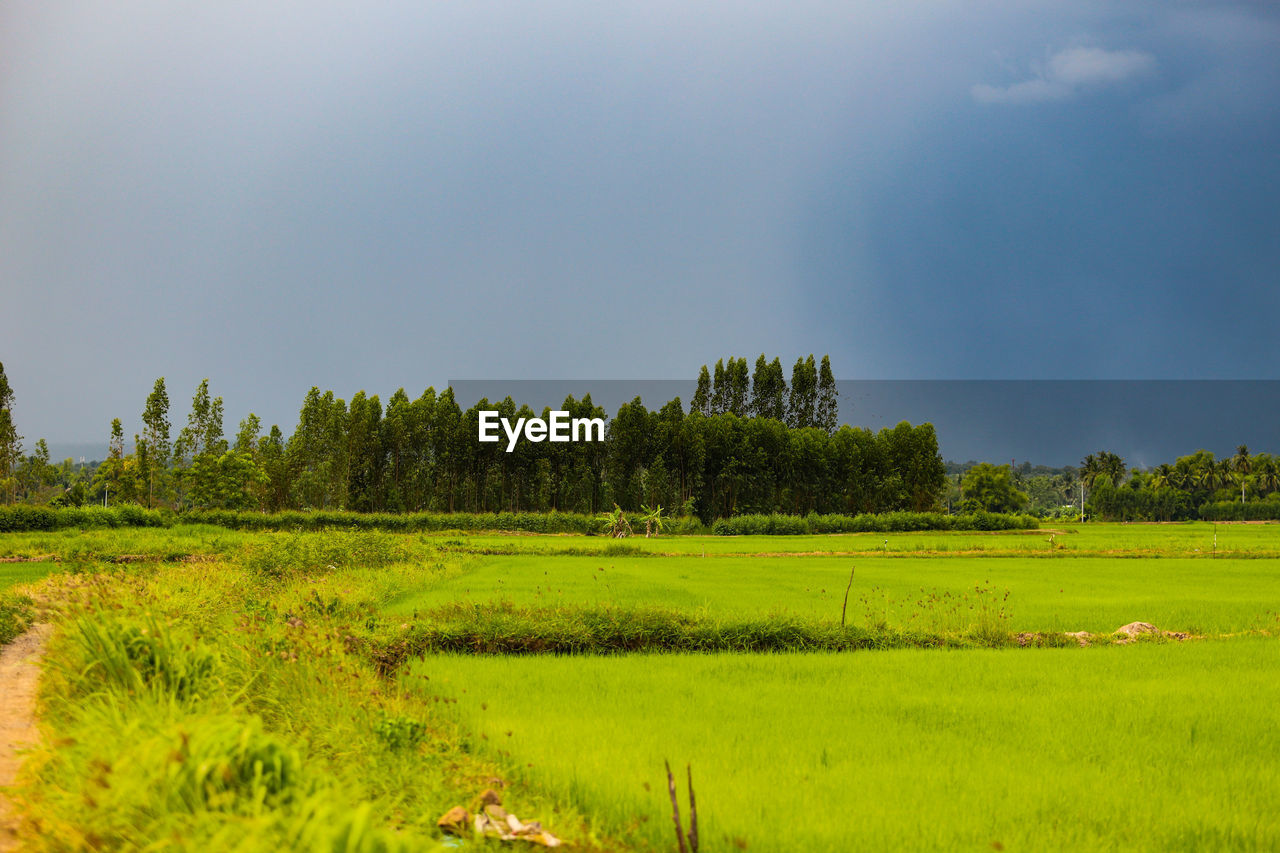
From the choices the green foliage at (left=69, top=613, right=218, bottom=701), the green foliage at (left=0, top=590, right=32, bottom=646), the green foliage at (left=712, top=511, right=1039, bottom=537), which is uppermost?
the green foliage at (left=69, top=613, right=218, bottom=701)

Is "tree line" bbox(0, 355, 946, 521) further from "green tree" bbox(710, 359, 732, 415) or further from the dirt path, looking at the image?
the dirt path

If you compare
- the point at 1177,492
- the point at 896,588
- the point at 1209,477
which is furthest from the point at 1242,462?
the point at 896,588

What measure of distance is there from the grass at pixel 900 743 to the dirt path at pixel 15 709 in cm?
324

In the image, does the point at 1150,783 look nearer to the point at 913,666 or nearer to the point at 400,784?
the point at 913,666

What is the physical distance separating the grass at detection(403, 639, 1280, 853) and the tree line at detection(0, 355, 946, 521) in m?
59.3

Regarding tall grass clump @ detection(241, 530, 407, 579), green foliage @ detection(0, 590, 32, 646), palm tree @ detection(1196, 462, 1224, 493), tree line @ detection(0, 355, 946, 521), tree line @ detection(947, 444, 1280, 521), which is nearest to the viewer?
green foliage @ detection(0, 590, 32, 646)

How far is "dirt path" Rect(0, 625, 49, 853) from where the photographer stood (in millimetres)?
4742

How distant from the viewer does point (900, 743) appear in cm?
766

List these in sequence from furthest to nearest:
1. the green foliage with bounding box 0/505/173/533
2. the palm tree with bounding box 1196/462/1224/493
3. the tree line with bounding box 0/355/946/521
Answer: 1. the palm tree with bounding box 1196/462/1224/493
2. the tree line with bounding box 0/355/946/521
3. the green foliage with bounding box 0/505/173/533

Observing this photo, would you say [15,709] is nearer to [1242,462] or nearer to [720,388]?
[720,388]

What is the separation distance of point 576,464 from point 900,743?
215ft

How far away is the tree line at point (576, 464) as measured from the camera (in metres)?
70.0

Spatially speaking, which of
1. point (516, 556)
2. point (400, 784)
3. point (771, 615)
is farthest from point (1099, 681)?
point (516, 556)

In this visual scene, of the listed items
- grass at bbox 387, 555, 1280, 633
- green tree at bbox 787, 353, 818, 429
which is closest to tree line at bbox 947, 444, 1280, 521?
green tree at bbox 787, 353, 818, 429
